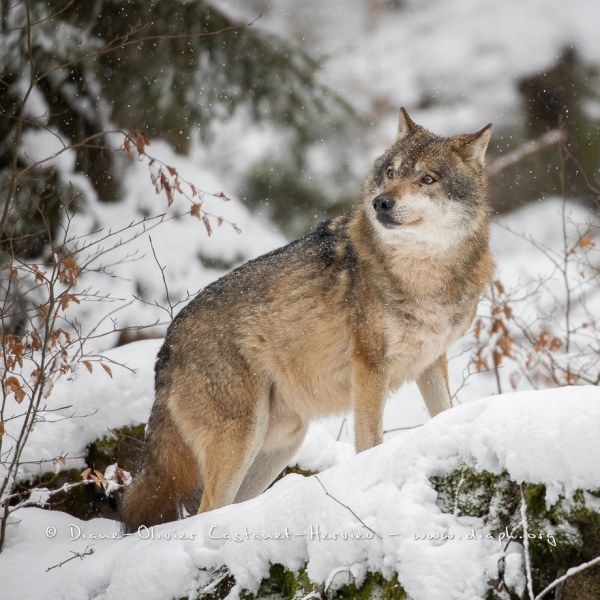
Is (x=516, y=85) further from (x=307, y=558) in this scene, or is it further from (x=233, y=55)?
(x=307, y=558)

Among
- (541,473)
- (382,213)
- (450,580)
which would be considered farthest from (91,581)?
(382,213)

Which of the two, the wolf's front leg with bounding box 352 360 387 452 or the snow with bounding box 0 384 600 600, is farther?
the wolf's front leg with bounding box 352 360 387 452

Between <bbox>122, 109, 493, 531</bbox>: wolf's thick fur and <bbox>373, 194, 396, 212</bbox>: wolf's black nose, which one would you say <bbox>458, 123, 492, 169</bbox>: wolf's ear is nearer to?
<bbox>122, 109, 493, 531</bbox>: wolf's thick fur

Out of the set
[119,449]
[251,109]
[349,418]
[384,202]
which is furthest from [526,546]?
[251,109]

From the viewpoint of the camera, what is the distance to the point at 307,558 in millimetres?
2900

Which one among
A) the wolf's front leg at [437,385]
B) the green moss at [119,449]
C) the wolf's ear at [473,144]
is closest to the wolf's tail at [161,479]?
the green moss at [119,449]

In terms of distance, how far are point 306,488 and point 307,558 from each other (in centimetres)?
28

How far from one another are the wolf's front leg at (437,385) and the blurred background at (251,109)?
2810 mm

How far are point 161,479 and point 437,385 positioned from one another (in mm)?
1810

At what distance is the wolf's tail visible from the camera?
14.8ft

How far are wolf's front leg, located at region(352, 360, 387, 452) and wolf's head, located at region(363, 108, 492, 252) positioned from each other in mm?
787

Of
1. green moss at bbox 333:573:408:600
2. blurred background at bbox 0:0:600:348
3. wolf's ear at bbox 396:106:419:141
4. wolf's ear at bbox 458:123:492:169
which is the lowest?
green moss at bbox 333:573:408:600

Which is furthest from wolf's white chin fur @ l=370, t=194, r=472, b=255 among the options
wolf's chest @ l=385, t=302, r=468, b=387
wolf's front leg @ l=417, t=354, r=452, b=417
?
wolf's front leg @ l=417, t=354, r=452, b=417

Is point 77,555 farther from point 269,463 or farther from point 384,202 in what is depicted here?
point 384,202
